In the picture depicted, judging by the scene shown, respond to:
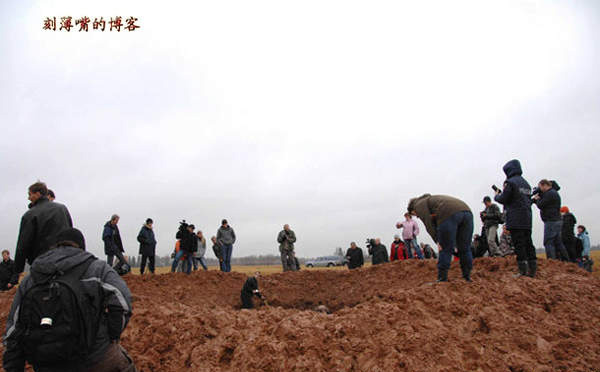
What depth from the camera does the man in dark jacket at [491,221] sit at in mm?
10008

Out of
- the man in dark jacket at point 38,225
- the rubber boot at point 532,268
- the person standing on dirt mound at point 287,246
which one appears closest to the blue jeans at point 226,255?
the person standing on dirt mound at point 287,246

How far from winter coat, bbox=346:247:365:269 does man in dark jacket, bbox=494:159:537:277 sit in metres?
8.42

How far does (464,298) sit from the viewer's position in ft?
16.2

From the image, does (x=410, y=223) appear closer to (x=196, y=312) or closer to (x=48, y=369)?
(x=196, y=312)

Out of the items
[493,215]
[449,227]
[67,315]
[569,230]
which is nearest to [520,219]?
[449,227]

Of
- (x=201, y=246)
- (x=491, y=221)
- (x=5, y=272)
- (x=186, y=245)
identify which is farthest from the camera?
(x=201, y=246)

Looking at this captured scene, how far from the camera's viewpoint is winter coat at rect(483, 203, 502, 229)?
32.8 feet

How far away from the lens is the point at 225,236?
13000 millimetres

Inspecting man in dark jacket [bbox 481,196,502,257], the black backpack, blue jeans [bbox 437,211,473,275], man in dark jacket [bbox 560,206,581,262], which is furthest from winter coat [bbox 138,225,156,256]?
man in dark jacket [bbox 560,206,581,262]

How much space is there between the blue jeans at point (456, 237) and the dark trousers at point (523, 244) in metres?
0.88

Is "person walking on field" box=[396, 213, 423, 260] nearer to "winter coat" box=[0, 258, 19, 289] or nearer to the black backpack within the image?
the black backpack

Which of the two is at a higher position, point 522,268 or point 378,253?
point 522,268

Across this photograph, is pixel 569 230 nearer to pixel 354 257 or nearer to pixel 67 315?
pixel 354 257

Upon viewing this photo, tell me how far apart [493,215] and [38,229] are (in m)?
10.4
